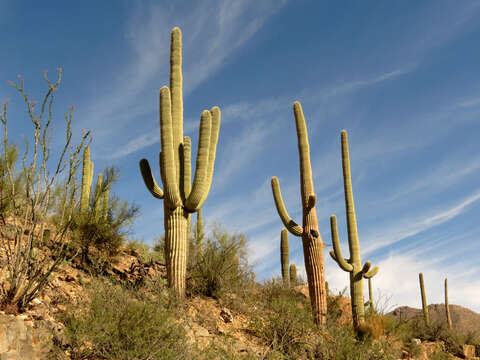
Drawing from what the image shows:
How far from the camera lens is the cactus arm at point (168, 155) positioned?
11.0m

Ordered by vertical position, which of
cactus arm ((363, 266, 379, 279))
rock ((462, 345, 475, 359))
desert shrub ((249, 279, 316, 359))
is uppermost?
cactus arm ((363, 266, 379, 279))

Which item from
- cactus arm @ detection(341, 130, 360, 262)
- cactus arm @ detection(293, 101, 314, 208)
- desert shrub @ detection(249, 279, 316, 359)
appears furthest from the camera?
cactus arm @ detection(341, 130, 360, 262)

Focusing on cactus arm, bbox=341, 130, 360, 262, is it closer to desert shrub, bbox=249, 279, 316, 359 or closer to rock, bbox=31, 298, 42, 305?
desert shrub, bbox=249, 279, 316, 359

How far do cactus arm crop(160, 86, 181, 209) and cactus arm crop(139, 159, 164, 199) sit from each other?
0.85 metres

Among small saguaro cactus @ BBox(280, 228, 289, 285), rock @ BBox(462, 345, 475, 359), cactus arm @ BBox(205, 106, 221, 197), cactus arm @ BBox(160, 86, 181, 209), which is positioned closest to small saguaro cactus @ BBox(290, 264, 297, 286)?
small saguaro cactus @ BBox(280, 228, 289, 285)

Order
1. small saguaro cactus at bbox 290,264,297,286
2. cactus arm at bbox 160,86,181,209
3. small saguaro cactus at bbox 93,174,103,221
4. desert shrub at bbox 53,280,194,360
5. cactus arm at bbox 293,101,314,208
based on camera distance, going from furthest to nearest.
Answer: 1. small saguaro cactus at bbox 290,264,297,286
2. cactus arm at bbox 293,101,314,208
3. small saguaro cactus at bbox 93,174,103,221
4. cactus arm at bbox 160,86,181,209
5. desert shrub at bbox 53,280,194,360

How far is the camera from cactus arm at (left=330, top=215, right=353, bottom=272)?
554 inches

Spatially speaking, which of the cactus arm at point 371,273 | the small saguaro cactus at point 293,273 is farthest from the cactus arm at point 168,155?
the small saguaro cactus at point 293,273

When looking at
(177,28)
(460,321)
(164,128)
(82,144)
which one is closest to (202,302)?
(164,128)

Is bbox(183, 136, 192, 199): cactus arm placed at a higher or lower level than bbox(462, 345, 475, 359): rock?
higher

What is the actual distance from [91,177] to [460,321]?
33802 millimetres

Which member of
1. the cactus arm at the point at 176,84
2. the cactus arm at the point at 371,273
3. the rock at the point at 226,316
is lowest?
the rock at the point at 226,316

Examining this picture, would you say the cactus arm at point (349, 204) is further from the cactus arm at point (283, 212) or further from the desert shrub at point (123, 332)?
the desert shrub at point (123, 332)

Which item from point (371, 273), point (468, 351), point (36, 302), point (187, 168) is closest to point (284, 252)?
point (371, 273)
